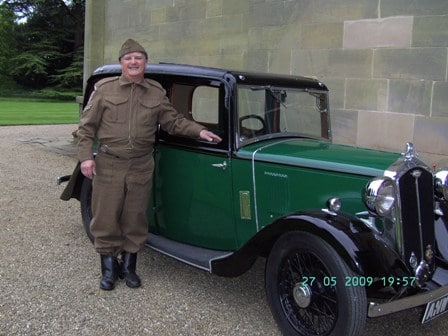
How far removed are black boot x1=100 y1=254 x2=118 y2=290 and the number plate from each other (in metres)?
2.27

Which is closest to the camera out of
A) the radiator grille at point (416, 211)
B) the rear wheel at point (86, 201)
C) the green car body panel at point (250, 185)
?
the radiator grille at point (416, 211)

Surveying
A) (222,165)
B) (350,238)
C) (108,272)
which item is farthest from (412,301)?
(108,272)

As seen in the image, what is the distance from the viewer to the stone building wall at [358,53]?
6246 millimetres

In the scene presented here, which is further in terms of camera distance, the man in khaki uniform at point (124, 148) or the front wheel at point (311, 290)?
the man in khaki uniform at point (124, 148)

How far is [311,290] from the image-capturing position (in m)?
2.95

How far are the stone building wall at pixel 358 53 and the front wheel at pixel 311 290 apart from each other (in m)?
4.03

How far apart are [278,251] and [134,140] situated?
4.60 ft

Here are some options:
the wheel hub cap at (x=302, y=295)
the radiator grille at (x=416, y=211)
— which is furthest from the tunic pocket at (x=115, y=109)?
the radiator grille at (x=416, y=211)

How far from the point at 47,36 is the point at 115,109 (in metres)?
37.4

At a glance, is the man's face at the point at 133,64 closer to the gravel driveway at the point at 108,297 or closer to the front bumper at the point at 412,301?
the gravel driveway at the point at 108,297

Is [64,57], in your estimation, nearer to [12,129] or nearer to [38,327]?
[12,129]

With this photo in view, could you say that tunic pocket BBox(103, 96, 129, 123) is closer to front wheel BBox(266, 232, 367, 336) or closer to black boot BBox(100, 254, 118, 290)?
black boot BBox(100, 254, 118, 290)

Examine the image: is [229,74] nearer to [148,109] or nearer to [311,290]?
[148,109]
